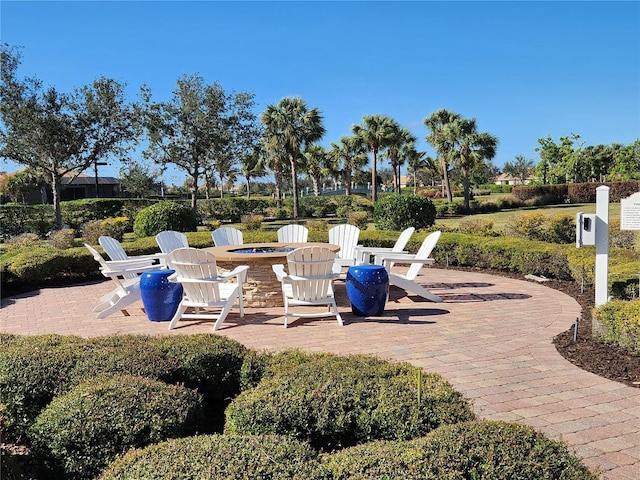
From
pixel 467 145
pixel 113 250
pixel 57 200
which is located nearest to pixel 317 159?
Result: pixel 467 145

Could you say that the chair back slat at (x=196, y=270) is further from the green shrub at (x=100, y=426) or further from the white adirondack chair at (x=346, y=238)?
the white adirondack chair at (x=346, y=238)

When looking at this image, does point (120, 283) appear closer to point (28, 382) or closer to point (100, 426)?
point (28, 382)

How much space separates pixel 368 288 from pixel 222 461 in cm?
460

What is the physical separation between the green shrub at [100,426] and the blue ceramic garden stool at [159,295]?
3.92m

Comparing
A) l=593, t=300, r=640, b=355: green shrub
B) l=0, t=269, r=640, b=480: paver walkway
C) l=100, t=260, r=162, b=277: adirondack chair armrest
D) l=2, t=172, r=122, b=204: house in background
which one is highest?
l=2, t=172, r=122, b=204: house in background

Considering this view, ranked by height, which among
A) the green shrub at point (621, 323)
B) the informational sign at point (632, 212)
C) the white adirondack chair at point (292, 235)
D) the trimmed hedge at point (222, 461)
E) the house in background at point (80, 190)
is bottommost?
Answer: the green shrub at point (621, 323)

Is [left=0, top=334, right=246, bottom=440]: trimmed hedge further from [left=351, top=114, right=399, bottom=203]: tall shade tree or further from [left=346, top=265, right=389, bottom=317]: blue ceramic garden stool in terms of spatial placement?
[left=351, top=114, right=399, bottom=203]: tall shade tree

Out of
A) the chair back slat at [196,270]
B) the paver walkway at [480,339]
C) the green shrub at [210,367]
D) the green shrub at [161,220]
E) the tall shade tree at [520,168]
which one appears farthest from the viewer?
the tall shade tree at [520,168]

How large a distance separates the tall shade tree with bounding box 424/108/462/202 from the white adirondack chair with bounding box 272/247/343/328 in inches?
1084

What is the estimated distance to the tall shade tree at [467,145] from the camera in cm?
3169

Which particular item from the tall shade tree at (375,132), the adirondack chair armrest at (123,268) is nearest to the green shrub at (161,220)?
the adirondack chair armrest at (123,268)

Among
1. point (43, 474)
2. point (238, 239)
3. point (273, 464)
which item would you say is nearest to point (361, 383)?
point (273, 464)

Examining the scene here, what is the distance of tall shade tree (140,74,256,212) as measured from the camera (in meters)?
25.3

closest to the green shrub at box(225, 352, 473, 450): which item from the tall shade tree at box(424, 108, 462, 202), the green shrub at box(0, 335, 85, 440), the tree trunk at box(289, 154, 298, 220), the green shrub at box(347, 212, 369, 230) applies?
the green shrub at box(0, 335, 85, 440)
